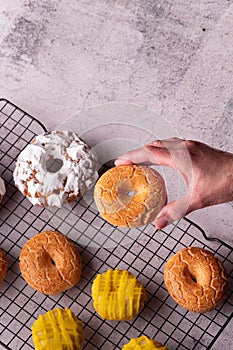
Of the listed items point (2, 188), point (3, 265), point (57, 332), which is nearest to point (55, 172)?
point (2, 188)

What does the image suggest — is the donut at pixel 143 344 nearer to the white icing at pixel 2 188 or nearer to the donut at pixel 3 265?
the donut at pixel 3 265

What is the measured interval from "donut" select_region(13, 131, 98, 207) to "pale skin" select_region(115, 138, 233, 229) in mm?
247

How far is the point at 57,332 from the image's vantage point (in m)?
1.78

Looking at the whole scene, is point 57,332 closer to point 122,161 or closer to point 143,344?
point 143,344

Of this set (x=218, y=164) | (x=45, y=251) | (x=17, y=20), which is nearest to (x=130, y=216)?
(x=218, y=164)

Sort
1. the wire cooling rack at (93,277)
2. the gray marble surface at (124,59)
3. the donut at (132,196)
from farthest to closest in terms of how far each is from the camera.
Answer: the gray marble surface at (124,59), the wire cooling rack at (93,277), the donut at (132,196)

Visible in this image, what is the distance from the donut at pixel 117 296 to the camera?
1809 millimetres

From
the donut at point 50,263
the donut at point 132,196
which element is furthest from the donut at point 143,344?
the donut at point 132,196

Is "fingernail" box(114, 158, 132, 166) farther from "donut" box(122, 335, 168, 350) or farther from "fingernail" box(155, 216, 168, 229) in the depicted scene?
"donut" box(122, 335, 168, 350)

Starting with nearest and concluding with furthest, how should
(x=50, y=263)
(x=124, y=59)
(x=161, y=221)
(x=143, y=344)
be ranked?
(x=161, y=221), (x=143, y=344), (x=50, y=263), (x=124, y=59)

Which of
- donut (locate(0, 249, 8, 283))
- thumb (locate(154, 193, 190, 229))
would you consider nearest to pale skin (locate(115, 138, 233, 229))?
thumb (locate(154, 193, 190, 229))

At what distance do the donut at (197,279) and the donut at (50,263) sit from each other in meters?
0.27

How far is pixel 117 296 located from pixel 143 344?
0.15 metres

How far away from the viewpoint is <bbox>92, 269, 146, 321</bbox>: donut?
1809 millimetres
